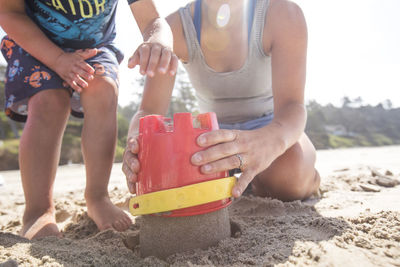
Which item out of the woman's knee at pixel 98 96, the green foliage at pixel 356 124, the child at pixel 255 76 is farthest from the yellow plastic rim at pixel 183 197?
the green foliage at pixel 356 124

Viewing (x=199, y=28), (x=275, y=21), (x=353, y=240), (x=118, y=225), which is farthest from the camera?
(x=199, y=28)

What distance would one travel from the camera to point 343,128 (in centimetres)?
2406

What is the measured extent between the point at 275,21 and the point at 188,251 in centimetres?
141

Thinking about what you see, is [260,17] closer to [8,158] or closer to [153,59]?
[153,59]

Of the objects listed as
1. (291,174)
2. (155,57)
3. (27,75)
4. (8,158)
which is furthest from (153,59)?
(8,158)

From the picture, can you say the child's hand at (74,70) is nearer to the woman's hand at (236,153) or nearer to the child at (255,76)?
the child at (255,76)

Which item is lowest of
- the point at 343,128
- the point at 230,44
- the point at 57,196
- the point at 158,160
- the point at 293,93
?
the point at 343,128

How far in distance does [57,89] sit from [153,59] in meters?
0.92

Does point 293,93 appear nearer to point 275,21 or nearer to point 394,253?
point 275,21

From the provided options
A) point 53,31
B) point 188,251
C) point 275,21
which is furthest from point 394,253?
point 53,31

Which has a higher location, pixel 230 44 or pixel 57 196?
pixel 230 44

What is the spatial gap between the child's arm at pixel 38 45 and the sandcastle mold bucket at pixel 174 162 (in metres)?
0.73

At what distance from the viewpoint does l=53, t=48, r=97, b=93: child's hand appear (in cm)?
145

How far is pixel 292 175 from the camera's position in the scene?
1.73 metres
